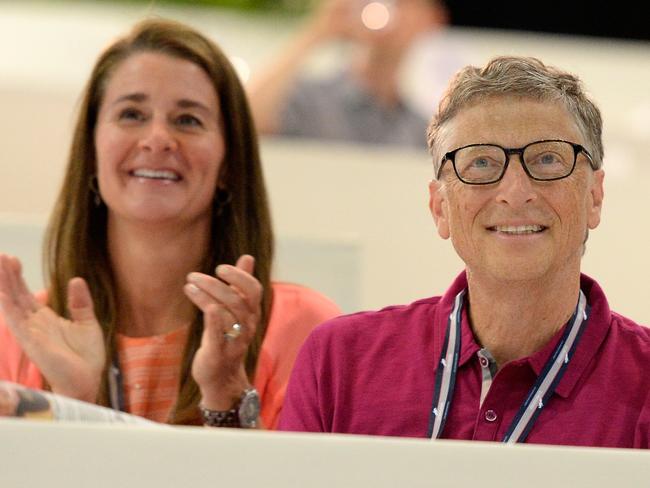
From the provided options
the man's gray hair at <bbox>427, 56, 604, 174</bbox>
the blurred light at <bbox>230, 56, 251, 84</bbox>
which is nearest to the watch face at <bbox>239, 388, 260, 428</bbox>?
the man's gray hair at <bbox>427, 56, 604, 174</bbox>

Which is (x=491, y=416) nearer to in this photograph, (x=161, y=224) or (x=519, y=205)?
(x=519, y=205)

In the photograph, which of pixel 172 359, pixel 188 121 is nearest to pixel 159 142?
pixel 188 121

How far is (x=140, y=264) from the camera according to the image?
212cm

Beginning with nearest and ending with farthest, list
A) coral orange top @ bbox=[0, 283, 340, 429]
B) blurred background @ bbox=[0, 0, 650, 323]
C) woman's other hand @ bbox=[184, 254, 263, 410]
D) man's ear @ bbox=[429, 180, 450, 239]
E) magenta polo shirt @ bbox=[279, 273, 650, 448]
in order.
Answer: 1. magenta polo shirt @ bbox=[279, 273, 650, 448]
2. man's ear @ bbox=[429, 180, 450, 239]
3. woman's other hand @ bbox=[184, 254, 263, 410]
4. coral orange top @ bbox=[0, 283, 340, 429]
5. blurred background @ bbox=[0, 0, 650, 323]

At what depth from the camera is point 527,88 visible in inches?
56.2

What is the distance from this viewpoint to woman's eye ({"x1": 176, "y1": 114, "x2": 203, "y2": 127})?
212 centimetres

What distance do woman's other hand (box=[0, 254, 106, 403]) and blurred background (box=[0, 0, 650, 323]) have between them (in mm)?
759

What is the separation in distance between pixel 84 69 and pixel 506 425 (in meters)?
2.51

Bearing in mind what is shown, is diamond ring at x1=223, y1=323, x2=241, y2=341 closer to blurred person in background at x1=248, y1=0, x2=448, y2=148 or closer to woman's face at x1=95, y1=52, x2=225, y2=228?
woman's face at x1=95, y1=52, x2=225, y2=228

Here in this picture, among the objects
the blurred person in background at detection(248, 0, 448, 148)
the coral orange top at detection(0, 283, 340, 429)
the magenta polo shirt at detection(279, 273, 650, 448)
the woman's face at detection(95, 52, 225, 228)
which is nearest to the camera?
the magenta polo shirt at detection(279, 273, 650, 448)


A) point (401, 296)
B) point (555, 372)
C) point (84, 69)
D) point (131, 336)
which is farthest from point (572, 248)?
point (84, 69)

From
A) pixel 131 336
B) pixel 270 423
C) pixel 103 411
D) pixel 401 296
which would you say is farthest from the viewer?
pixel 401 296

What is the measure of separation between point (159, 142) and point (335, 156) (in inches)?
50.2

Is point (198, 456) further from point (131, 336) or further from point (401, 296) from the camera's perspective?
point (401, 296)
